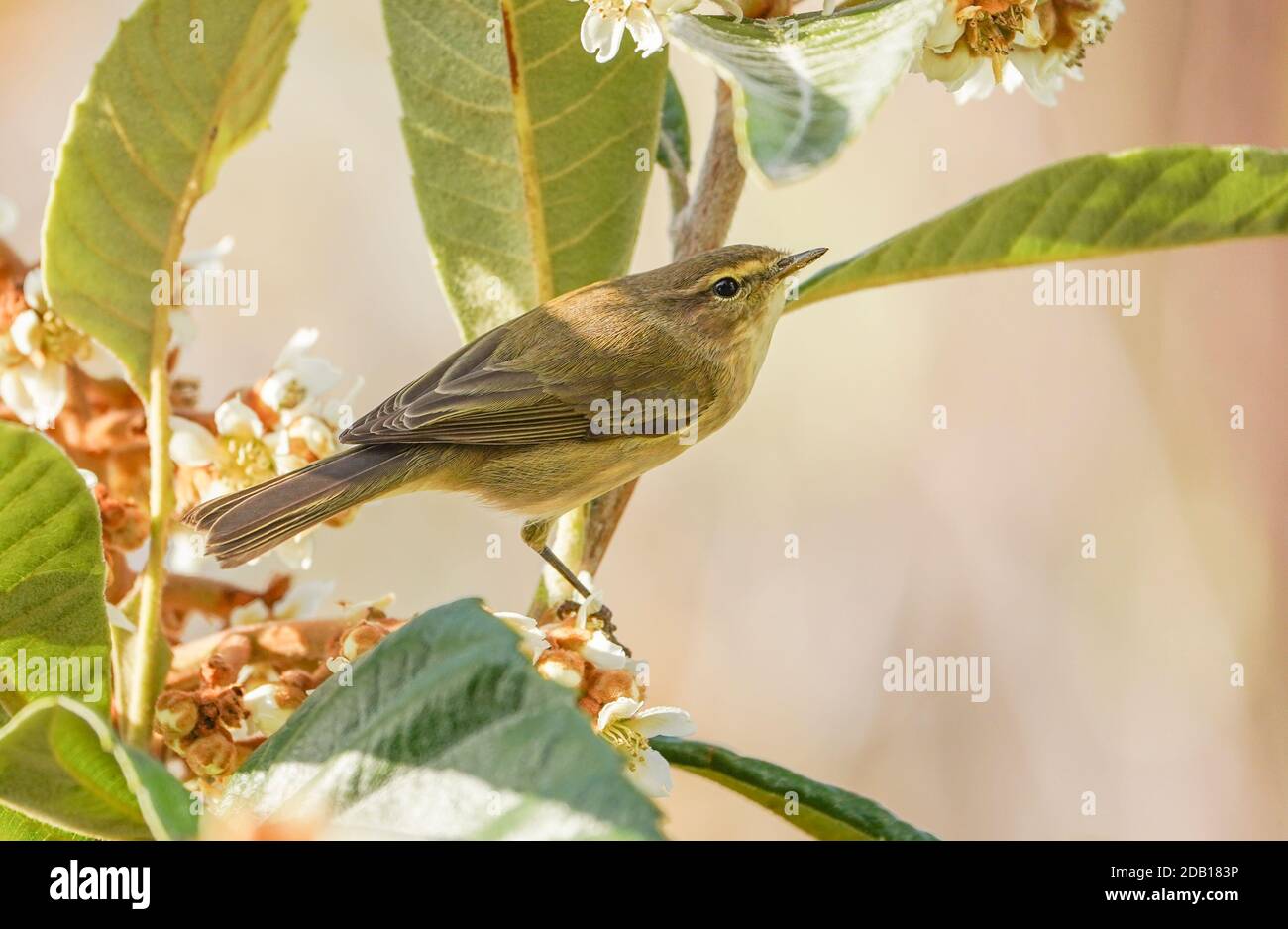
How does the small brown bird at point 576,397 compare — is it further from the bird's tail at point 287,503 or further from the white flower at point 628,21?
the white flower at point 628,21

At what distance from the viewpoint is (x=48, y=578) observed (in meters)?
1.33

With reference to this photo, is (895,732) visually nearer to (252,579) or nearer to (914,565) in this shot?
(914,565)

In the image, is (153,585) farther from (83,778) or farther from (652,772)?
(652,772)

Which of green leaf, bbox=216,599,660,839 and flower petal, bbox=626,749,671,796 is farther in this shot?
flower petal, bbox=626,749,671,796

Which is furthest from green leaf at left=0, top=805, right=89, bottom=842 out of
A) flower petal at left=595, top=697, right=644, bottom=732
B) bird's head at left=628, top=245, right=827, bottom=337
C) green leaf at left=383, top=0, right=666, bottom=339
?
bird's head at left=628, top=245, right=827, bottom=337

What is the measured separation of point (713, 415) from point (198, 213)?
2621mm

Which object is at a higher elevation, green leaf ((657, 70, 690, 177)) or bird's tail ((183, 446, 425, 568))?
green leaf ((657, 70, 690, 177))

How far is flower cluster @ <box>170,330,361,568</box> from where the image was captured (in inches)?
66.6

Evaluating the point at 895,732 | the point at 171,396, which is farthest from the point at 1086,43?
the point at 895,732

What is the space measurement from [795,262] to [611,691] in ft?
4.69

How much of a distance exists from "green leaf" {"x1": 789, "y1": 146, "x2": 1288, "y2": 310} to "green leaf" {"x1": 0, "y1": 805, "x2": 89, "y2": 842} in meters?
0.96

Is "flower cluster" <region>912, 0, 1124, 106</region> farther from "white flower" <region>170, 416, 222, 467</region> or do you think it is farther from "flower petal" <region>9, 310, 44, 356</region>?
"flower petal" <region>9, 310, 44, 356</region>

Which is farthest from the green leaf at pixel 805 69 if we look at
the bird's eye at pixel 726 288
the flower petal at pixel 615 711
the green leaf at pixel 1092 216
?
the bird's eye at pixel 726 288

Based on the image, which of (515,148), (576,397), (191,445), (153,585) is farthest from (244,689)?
(576,397)
